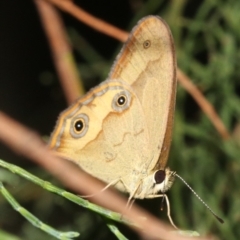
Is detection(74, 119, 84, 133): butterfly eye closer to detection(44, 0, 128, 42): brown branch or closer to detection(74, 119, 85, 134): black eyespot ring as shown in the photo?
detection(74, 119, 85, 134): black eyespot ring

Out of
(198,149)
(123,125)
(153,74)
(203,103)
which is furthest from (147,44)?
(198,149)

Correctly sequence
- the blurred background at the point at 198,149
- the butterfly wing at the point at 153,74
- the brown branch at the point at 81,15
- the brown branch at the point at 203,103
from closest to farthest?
the butterfly wing at the point at 153,74, the brown branch at the point at 81,15, the brown branch at the point at 203,103, the blurred background at the point at 198,149

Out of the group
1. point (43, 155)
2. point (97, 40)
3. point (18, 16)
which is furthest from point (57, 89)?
point (43, 155)

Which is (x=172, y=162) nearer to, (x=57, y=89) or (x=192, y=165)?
(x=192, y=165)

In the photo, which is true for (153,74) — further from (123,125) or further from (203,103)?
(203,103)

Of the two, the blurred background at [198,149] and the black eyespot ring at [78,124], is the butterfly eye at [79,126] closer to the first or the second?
the black eyespot ring at [78,124]

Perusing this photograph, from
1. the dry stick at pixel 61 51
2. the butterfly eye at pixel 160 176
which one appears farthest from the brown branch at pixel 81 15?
the butterfly eye at pixel 160 176

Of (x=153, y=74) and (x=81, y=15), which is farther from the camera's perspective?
(x=81, y=15)
